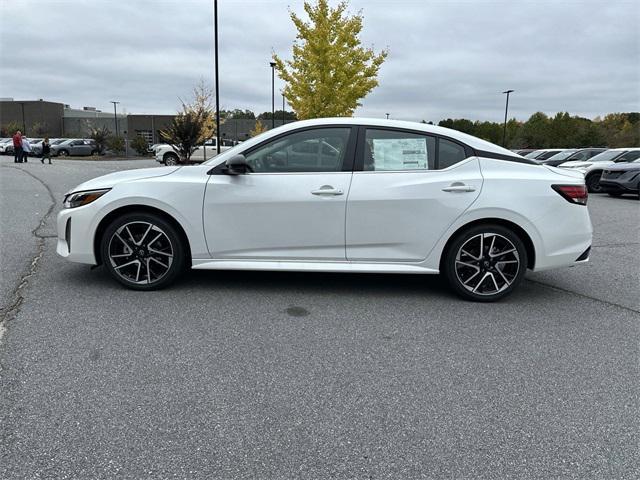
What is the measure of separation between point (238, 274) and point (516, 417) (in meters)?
3.28

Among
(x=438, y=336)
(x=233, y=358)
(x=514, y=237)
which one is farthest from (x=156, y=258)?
(x=514, y=237)

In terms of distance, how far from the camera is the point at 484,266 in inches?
177

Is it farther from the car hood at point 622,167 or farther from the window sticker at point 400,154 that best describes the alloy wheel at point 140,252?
the car hood at point 622,167

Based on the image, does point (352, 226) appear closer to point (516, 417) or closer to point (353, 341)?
point (353, 341)

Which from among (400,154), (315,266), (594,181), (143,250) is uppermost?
(400,154)

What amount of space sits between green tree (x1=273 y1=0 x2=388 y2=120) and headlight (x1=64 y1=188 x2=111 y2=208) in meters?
16.7

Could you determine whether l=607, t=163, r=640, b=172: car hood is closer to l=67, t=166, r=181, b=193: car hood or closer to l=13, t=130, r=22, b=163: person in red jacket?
l=67, t=166, r=181, b=193: car hood

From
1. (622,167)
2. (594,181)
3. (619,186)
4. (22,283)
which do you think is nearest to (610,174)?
(622,167)

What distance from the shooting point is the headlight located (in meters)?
4.53

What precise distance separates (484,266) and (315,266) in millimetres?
1558

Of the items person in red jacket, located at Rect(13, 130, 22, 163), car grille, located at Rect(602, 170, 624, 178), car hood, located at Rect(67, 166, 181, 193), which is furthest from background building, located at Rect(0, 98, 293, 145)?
car hood, located at Rect(67, 166, 181, 193)

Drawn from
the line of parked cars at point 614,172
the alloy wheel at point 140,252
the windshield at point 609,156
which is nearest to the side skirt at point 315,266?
the alloy wheel at point 140,252

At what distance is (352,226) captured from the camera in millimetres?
4410

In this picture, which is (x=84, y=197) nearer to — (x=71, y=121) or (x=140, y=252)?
(x=140, y=252)
